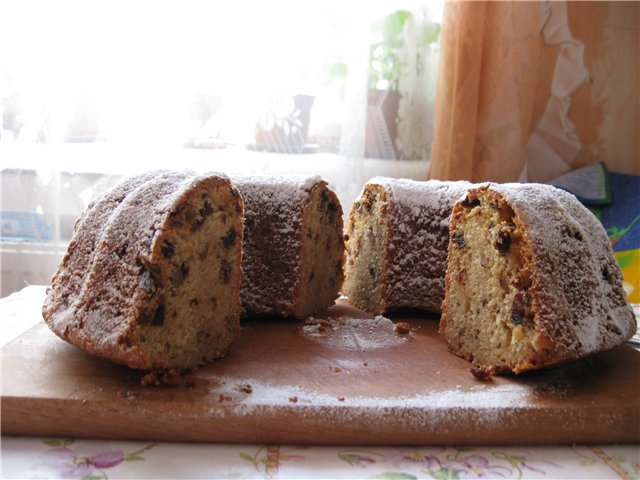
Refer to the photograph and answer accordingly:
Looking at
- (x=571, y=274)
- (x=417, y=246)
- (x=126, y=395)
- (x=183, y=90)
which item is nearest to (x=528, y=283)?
(x=571, y=274)

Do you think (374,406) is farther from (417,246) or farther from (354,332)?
(417,246)

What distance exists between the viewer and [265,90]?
265 cm

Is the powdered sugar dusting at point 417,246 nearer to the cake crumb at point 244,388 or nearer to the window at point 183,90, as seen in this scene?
the window at point 183,90

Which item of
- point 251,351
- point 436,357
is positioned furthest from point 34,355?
point 436,357

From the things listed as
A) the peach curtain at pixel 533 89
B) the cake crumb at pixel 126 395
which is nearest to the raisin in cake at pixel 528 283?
the cake crumb at pixel 126 395

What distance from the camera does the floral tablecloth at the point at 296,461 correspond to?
1154 millimetres

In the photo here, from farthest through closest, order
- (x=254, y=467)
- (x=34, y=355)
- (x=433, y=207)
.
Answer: (x=433, y=207) < (x=34, y=355) < (x=254, y=467)

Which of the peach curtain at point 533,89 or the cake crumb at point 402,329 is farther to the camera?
the peach curtain at point 533,89

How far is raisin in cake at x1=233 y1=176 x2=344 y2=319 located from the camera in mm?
2014

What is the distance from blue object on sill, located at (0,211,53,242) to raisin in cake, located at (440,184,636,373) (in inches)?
70.8

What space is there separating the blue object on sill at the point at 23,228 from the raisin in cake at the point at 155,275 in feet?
3.50

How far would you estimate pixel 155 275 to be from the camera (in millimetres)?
1450

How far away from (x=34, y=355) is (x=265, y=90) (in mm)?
1533

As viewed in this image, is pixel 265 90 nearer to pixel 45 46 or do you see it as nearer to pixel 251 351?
pixel 45 46
